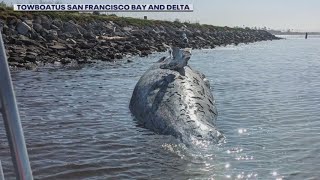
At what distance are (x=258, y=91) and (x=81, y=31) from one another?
2654cm

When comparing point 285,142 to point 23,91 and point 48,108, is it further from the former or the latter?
point 23,91

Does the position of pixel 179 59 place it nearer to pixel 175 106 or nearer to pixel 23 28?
pixel 175 106

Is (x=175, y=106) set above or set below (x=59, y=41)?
below

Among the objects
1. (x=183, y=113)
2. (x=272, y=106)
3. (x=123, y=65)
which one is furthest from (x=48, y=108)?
(x=123, y=65)

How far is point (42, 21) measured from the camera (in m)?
36.6

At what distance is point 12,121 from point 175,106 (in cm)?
715

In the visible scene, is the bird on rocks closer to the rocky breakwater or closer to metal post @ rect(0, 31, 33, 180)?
metal post @ rect(0, 31, 33, 180)

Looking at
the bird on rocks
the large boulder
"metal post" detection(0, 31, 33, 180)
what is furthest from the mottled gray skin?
the large boulder

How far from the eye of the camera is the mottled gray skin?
8047 mm

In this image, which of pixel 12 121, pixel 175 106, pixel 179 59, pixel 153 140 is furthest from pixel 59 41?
pixel 12 121

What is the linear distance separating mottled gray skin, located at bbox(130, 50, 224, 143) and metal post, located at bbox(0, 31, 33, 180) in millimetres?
5956

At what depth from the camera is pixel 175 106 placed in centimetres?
889

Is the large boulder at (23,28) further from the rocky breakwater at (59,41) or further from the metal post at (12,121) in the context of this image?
the metal post at (12,121)

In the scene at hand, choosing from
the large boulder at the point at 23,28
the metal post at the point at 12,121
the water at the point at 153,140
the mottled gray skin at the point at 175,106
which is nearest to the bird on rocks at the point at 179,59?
the mottled gray skin at the point at 175,106
